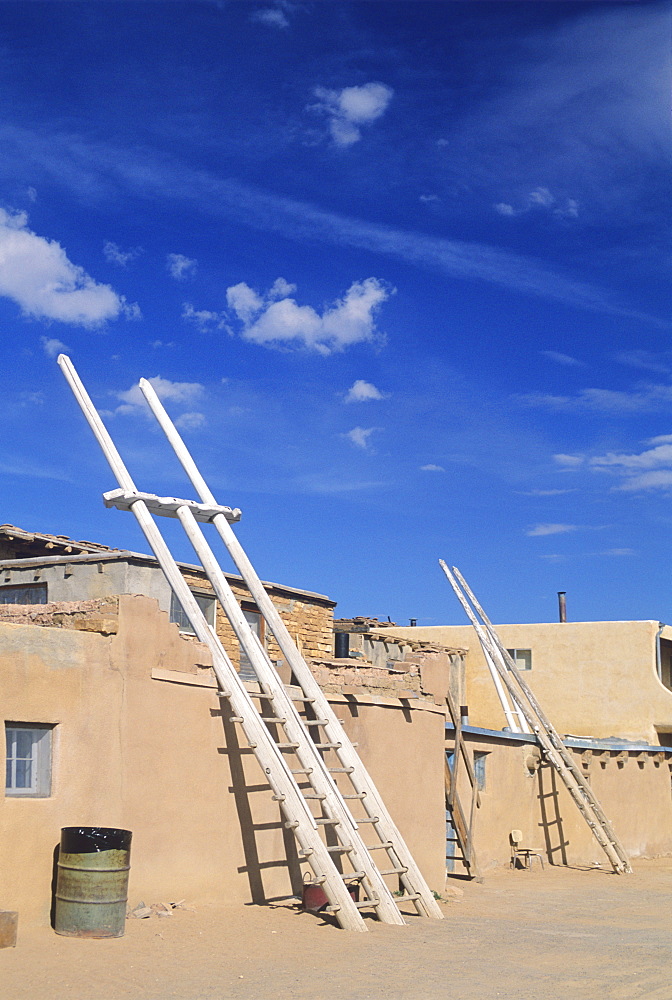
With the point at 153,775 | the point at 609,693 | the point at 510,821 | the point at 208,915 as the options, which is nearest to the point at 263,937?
the point at 208,915

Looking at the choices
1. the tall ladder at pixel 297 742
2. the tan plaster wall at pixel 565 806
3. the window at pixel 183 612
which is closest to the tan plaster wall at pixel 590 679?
the tan plaster wall at pixel 565 806

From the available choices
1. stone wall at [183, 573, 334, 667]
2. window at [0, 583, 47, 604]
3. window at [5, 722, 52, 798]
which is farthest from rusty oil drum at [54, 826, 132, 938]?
stone wall at [183, 573, 334, 667]

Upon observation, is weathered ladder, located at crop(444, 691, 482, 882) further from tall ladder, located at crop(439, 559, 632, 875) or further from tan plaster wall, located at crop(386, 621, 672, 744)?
tan plaster wall, located at crop(386, 621, 672, 744)

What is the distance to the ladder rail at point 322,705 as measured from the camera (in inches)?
464

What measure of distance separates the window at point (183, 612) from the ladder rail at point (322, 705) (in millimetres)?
3887

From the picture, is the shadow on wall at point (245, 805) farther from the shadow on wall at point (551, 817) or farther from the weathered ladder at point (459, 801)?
the shadow on wall at point (551, 817)

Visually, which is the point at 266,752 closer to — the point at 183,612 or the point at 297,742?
the point at 297,742

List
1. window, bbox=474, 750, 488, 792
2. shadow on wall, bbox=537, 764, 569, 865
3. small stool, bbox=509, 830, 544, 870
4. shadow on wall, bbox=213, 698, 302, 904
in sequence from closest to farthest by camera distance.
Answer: shadow on wall, bbox=213, 698, 302, 904, window, bbox=474, 750, 488, 792, small stool, bbox=509, 830, 544, 870, shadow on wall, bbox=537, 764, 569, 865

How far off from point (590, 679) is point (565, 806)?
7.87 m

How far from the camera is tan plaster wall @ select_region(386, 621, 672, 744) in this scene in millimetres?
27297

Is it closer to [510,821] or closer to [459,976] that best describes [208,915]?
[459,976]

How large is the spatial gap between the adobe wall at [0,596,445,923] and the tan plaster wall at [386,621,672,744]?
17253mm

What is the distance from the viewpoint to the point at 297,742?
1162 centimetres

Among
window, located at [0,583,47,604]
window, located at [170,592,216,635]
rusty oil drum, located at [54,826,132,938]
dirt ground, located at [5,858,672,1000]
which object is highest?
window, located at [0,583,47,604]
